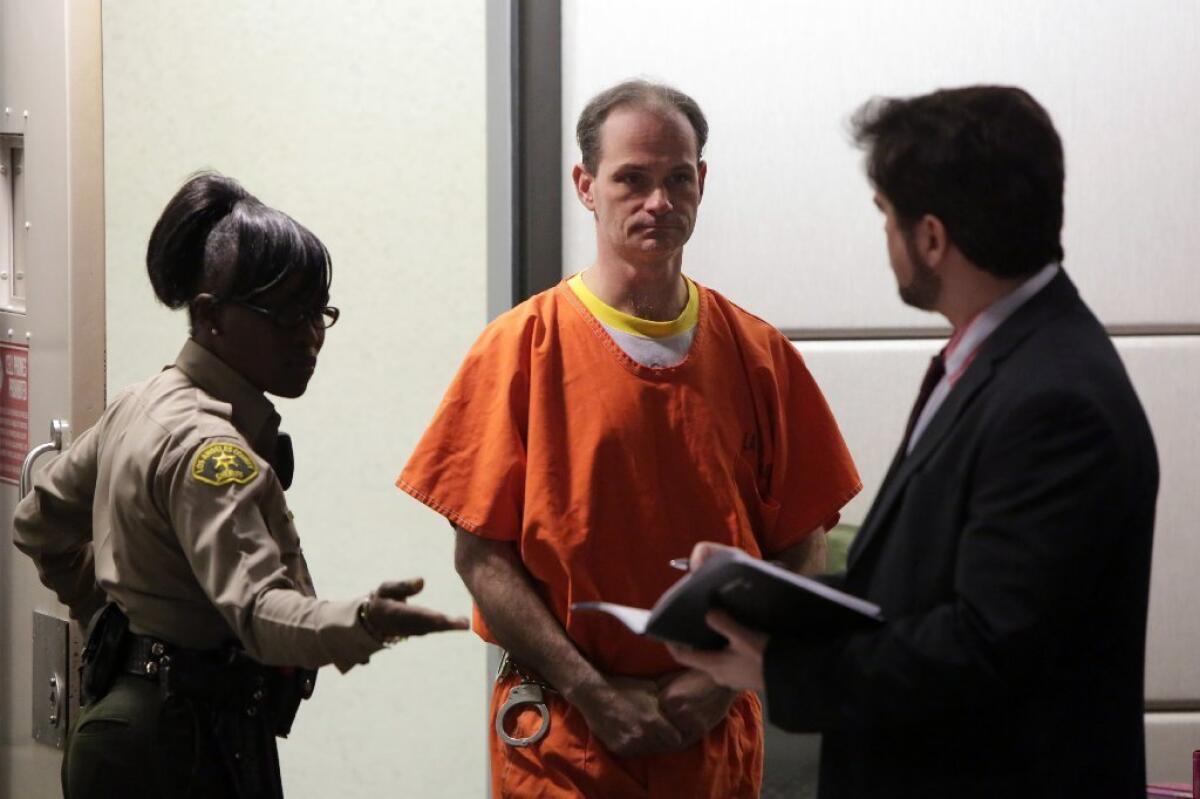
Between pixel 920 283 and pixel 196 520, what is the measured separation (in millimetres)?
863

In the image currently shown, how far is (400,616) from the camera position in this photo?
1.67 m

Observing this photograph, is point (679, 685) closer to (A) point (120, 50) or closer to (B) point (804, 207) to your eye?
(B) point (804, 207)

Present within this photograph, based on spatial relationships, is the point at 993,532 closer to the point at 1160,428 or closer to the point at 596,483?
the point at 596,483

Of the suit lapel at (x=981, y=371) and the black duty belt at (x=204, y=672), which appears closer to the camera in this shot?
the suit lapel at (x=981, y=371)

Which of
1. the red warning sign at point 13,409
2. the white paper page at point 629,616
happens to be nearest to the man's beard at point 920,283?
the white paper page at point 629,616

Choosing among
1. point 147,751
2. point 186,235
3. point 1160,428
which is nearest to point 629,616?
point 147,751

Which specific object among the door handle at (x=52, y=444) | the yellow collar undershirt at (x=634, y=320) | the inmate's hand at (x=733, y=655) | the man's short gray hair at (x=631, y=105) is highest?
the man's short gray hair at (x=631, y=105)

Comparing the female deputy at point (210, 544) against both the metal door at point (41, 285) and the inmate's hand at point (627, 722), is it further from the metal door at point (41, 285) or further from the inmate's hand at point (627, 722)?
the metal door at point (41, 285)

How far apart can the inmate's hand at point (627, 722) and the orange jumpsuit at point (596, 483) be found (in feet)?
0.13

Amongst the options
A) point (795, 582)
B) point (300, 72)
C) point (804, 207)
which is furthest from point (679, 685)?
point (300, 72)

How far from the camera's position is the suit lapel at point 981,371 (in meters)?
1.58

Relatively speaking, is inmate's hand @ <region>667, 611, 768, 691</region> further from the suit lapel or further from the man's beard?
the man's beard

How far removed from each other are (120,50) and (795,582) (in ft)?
8.48

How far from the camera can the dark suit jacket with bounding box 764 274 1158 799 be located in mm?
1472
